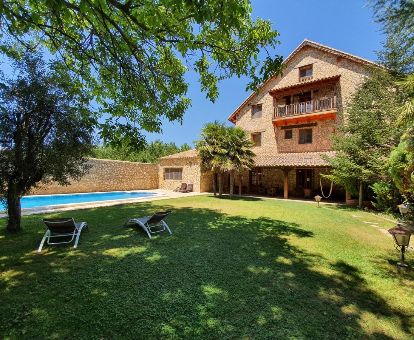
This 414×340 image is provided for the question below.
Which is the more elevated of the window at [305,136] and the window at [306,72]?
the window at [306,72]

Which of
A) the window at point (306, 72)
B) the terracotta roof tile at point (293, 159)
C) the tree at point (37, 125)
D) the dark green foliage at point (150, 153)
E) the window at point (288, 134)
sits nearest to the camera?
the tree at point (37, 125)

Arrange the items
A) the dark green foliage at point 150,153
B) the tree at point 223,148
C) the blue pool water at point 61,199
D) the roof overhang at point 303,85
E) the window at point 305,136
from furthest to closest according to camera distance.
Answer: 1. the dark green foliage at point 150,153
2. the window at point 305,136
3. the roof overhang at point 303,85
4. the tree at point 223,148
5. the blue pool water at point 61,199

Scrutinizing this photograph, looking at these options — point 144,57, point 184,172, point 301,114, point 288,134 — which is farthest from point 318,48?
point 144,57

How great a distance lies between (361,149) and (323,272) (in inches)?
442

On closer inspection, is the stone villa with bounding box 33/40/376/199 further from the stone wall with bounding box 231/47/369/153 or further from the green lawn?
the green lawn

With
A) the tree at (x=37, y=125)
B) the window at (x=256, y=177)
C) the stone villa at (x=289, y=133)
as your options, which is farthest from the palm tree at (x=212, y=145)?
the tree at (x=37, y=125)

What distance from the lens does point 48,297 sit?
13.0ft

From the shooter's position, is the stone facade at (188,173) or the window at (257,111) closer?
the stone facade at (188,173)

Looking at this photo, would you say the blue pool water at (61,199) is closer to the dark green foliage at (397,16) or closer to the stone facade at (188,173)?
the stone facade at (188,173)

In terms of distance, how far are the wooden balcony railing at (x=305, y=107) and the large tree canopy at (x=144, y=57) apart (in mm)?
14555

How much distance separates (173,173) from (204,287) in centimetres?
2182

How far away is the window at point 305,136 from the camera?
20795mm

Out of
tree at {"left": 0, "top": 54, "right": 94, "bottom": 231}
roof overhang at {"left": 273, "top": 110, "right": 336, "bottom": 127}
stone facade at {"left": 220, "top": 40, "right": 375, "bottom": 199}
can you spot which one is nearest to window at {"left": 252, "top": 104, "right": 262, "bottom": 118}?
stone facade at {"left": 220, "top": 40, "right": 375, "bottom": 199}

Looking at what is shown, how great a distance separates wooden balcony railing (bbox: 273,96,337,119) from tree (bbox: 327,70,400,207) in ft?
11.0
